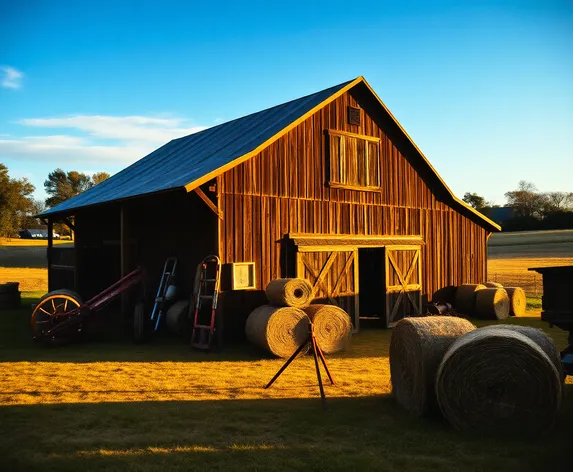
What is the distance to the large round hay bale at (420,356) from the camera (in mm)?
6293

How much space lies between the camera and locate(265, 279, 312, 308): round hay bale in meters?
10.8

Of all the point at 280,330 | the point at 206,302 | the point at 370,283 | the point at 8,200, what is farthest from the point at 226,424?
the point at 8,200

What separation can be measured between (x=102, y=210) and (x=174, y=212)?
485 cm

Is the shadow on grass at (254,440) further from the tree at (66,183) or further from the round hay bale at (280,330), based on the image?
the tree at (66,183)

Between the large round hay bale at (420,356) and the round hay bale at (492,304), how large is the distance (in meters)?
10.2

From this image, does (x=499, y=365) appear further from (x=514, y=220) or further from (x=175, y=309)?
(x=514, y=220)

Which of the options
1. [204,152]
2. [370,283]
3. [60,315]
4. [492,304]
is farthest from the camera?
[370,283]

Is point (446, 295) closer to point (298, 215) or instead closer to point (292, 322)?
point (298, 215)

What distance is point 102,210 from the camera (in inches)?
687

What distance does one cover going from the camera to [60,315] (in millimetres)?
11586

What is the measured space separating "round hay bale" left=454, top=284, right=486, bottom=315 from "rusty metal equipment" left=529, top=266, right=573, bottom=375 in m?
9.42

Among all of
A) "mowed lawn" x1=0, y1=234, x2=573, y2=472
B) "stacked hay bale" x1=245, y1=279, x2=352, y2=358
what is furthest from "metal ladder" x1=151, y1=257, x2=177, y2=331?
"mowed lawn" x1=0, y1=234, x2=573, y2=472

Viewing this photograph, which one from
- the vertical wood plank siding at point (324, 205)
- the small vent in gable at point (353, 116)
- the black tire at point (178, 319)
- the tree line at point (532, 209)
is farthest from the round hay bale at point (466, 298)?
the tree line at point (532, 209)

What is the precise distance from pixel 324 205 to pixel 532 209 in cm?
7531
